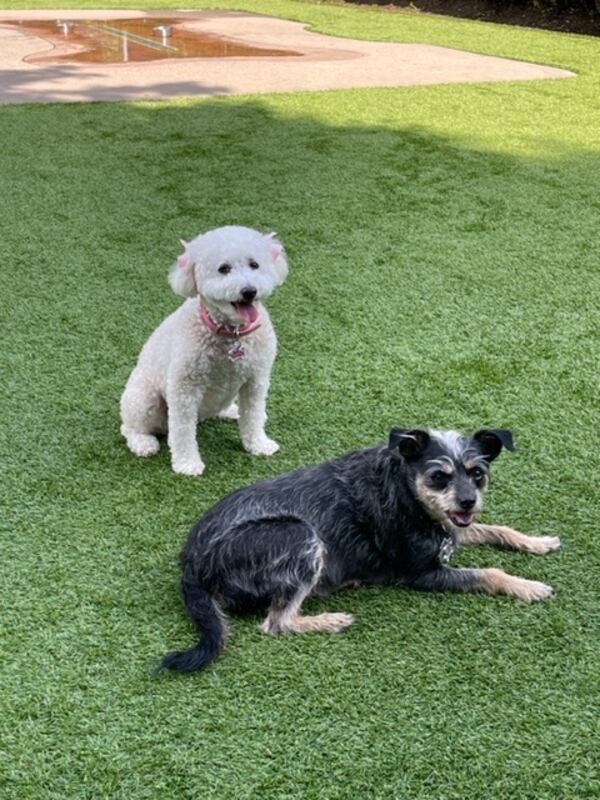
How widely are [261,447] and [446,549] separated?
1.04 meters

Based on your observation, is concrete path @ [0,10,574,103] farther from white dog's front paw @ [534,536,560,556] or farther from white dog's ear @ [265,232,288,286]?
white dog's front paw @ [534,536,560,556]

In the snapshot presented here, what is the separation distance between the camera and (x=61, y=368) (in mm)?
4363

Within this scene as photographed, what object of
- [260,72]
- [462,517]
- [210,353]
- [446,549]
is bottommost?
[446,549]

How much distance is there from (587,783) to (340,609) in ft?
2.91

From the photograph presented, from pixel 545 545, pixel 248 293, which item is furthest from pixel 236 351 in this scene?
pixel 545 545

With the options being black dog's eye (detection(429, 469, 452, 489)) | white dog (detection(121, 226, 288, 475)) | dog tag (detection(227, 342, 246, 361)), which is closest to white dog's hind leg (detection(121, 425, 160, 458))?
white dog (detection(121, 226, 288, 475))

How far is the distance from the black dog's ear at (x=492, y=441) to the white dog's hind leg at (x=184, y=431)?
3.91ft

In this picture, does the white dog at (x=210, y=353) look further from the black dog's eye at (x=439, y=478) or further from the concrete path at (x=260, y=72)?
the concrete path at (x=260, y=72)

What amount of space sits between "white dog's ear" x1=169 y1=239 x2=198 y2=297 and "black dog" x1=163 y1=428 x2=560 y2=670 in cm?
81

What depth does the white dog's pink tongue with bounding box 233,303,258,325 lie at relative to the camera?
3.32 m

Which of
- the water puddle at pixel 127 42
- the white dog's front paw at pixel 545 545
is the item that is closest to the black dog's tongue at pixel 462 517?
the white dog's front paw at pixel 545 545

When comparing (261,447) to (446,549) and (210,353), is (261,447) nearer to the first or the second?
(210,353)

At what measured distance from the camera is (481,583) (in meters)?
2.87

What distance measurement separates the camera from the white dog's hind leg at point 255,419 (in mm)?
3635
